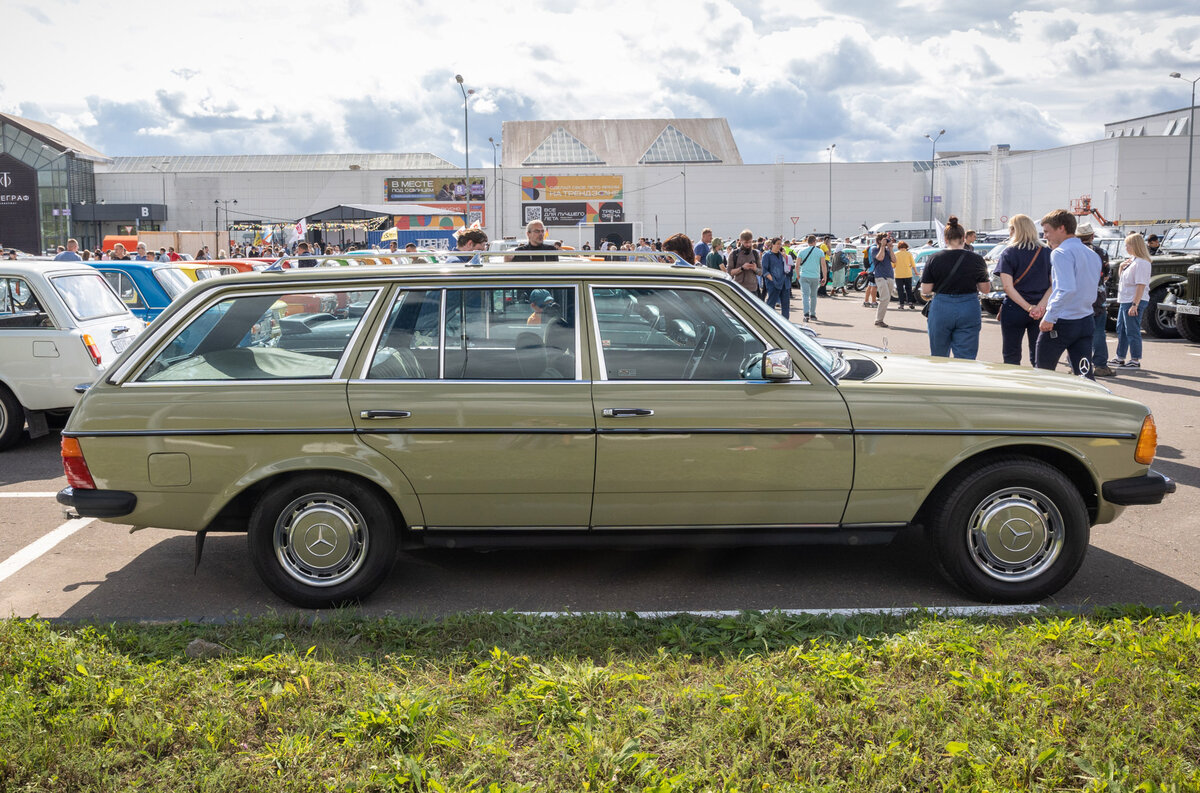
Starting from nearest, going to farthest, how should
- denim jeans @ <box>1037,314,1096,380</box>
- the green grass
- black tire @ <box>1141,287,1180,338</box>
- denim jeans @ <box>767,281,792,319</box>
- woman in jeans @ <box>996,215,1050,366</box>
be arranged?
the green grass, denim jeans @ <box>1037,314,1096,380</box>, woman in jeans @ <box>996,215,1050,366</box>, black tire @ <box>1141,287,1180,338</box>, denim jeans @ <box>767,281,792,319</box>

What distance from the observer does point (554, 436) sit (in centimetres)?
461

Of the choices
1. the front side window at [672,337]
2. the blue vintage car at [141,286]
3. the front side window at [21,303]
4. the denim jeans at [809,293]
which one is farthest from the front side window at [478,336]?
the denim jeans at [809,293]

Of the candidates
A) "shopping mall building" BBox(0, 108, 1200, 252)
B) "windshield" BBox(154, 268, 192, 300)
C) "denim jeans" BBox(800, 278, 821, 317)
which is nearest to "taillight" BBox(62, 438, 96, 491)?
"windshield" BBox(154, 268, 192, 300)

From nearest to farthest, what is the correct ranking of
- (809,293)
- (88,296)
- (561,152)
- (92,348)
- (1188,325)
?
(92,348) < (88,296) < (1188,325) < (809,293) < (561,152)

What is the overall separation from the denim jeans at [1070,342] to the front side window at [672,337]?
451cm

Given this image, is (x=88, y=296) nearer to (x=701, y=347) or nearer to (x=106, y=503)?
(x=106, y=503)

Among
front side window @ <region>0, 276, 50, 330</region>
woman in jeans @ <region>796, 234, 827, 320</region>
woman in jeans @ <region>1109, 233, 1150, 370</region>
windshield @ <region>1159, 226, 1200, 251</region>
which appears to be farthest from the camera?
woman in jeans @ <region>796, 234, 827, 320</region>

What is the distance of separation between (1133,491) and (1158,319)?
14651mm

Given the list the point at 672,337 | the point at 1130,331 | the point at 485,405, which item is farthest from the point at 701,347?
the point at 1130,331

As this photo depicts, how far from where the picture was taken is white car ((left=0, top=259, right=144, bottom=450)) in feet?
28.9

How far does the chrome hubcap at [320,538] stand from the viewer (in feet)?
15.4

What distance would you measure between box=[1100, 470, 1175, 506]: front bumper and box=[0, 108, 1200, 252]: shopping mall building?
227 feet

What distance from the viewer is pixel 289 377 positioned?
477 centimetres

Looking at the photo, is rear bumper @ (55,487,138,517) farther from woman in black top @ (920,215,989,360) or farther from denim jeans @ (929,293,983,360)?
denim jeans @ (929,293,983,360)
